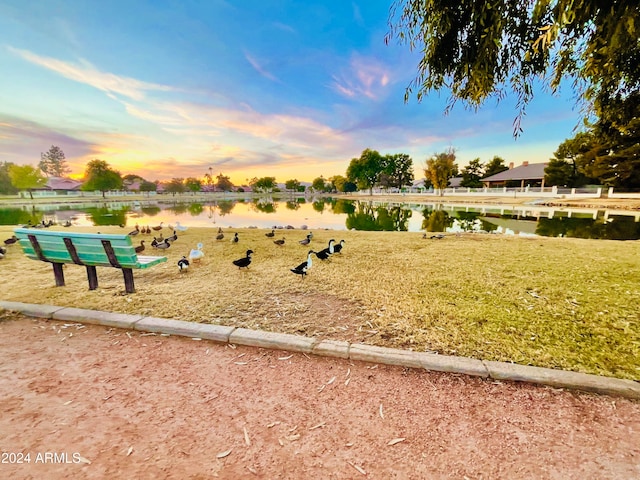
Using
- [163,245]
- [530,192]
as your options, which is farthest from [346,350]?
[530,192]

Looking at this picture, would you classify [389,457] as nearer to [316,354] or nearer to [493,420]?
[493,420]

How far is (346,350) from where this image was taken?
2924 millimetres

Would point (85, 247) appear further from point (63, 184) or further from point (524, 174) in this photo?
point (63, 184)

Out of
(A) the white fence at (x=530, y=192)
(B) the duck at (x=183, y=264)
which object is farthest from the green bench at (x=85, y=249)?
(A) the white fence at (x=530, y=192)

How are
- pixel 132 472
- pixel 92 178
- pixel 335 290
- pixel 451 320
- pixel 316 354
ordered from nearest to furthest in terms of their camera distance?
pixel 132 472
pixel 316 354
pixel 451 320
pixel 335 290
pixel 92 178

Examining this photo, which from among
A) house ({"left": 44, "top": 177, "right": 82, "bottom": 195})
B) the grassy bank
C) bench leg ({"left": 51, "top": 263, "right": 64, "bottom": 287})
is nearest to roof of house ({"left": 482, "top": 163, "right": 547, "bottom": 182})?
the grassy bank

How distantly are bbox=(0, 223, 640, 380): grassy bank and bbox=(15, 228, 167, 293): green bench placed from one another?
0.57 m

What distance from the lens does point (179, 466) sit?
181 centimetres

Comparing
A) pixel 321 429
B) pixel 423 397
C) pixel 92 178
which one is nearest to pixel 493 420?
pixel 423 397

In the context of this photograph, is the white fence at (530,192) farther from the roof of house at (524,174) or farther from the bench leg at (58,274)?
the bench leg at (58,274)

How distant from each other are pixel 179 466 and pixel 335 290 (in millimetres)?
3497

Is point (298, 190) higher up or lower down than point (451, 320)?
higher up

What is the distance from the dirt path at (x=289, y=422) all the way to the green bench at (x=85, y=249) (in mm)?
1640

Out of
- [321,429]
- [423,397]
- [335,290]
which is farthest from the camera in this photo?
[335,290]
